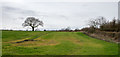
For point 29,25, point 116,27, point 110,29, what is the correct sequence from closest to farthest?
1. point 116,27
2. point 110,29
3. point 29,25

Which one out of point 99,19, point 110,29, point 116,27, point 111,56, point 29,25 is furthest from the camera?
point 29,25

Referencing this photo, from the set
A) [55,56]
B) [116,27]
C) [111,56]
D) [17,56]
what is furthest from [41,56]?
[116,27]

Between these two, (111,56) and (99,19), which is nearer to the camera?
(111,56)

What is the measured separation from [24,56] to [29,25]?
48.0 m

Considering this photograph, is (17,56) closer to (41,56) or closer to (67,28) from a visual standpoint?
(41,56)

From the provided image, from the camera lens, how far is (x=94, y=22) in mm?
46125

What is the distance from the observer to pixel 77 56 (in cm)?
780

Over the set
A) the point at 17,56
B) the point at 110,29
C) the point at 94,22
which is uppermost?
the point at 94,22

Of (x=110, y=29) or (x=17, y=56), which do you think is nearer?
(x=17, y=56)

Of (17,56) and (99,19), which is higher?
(99,19)

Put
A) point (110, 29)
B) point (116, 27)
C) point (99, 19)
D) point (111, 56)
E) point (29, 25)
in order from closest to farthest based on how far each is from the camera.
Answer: point (111, 56) → point (116, 27) → point (110, 29) → point (99, 19) → point (29, 25)

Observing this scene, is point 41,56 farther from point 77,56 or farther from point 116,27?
point 116,27

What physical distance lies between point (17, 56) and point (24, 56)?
57 centimetres

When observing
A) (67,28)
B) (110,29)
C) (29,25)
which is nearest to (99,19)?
(67,28)
